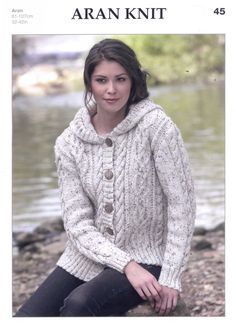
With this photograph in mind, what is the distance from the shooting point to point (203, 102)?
431 cm

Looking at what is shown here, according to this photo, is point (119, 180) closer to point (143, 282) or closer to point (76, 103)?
point (143, 282)

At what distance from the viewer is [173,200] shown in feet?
4.45

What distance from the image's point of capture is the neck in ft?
4.62

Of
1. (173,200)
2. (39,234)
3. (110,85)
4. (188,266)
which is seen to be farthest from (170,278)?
(39,234)

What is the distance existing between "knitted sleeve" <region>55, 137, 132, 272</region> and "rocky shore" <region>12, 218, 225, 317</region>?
2.11 ft

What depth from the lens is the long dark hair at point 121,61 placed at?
1.33 metres

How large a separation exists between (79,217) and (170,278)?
23 cm

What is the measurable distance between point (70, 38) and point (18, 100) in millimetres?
1334

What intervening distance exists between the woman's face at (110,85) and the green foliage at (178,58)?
4.89 ft

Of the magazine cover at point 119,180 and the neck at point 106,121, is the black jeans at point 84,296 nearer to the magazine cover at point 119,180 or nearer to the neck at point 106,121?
the magazine cover at point 119,180

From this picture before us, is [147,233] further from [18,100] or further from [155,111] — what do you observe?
[18,100]

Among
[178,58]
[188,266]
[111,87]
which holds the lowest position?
[188,266]
